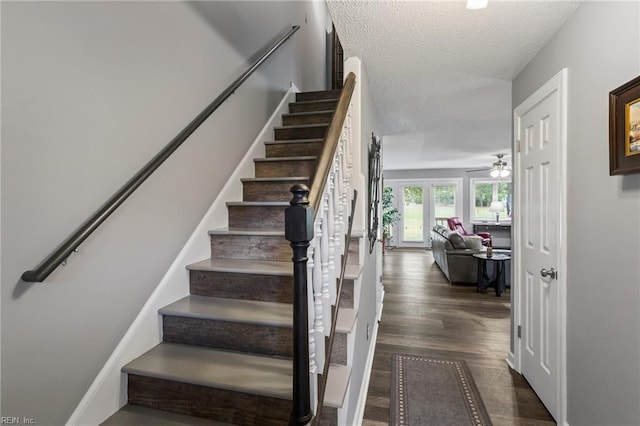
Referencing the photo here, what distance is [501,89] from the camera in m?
2.74

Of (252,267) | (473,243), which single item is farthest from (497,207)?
(252,267)

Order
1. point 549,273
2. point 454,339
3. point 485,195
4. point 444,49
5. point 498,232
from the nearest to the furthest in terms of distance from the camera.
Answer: point 549,273, point 444,49, point 454,339, point 498,232, point 485,195

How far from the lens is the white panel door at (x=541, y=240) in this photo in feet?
6.07

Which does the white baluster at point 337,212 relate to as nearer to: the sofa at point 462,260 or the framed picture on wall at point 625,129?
the framed picture on wall at point 625,129

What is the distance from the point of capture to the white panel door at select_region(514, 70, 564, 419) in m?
1.85

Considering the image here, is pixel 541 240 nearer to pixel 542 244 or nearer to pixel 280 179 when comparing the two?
pixel 542 244

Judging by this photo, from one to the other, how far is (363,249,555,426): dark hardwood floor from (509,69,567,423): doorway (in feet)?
0.53

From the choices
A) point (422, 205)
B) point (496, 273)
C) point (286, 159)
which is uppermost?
point (286, 159)

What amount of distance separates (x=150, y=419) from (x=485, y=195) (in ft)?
32.1

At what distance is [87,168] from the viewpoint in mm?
1235

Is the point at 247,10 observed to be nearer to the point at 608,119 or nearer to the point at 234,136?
the point at 234,136

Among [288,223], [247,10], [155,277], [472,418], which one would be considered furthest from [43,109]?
[472,418]

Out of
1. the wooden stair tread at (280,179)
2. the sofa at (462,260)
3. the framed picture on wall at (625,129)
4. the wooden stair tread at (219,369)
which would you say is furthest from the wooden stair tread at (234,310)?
the sofa at (462,260)

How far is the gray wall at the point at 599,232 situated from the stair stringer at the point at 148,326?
211 centimetres
